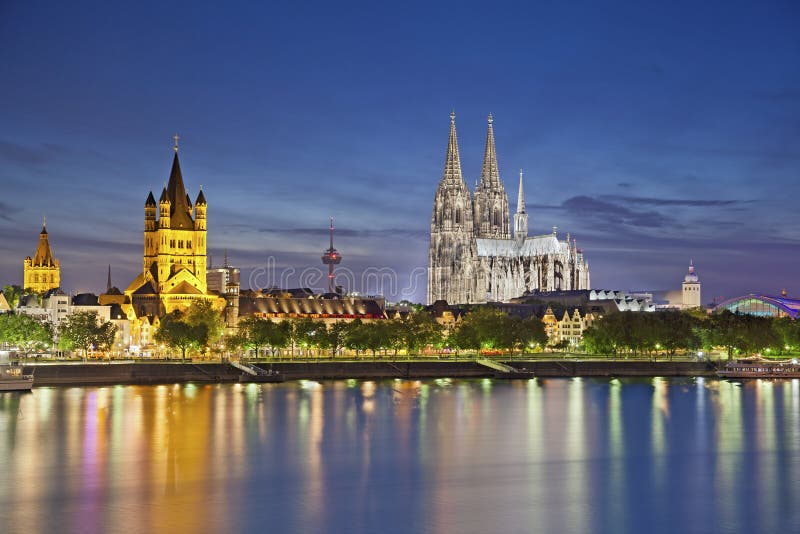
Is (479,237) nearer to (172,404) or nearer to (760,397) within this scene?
(760,397)

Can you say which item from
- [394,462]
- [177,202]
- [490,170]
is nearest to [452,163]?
[490,170]

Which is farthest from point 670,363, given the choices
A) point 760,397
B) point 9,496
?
point 9,496

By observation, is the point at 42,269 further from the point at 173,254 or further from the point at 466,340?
the point at 466,340

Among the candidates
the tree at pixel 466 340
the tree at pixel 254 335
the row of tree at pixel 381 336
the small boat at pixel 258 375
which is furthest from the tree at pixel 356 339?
the small boat at pixel 258 375

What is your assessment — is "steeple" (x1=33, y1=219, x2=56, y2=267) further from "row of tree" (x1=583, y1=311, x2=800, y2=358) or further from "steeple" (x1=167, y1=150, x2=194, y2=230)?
"row of tree" (x1=583, y1=311, x2=800, y2=358)

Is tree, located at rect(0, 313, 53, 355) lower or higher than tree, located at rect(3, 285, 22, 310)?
lower

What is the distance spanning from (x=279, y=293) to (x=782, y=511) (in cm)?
Result: 14646

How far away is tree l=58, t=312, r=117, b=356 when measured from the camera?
351 ft

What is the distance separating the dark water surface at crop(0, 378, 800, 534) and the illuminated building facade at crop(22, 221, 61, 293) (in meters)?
59.7

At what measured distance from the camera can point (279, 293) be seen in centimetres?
18425

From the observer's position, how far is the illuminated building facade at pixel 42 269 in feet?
453

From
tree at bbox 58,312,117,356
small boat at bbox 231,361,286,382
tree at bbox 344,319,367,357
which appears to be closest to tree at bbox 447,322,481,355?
tree at bbox 344,319,367,357

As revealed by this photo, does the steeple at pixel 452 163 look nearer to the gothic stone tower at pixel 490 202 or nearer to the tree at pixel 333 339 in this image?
the gothic stone tower at pixel 490 202

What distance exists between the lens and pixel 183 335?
106 m
